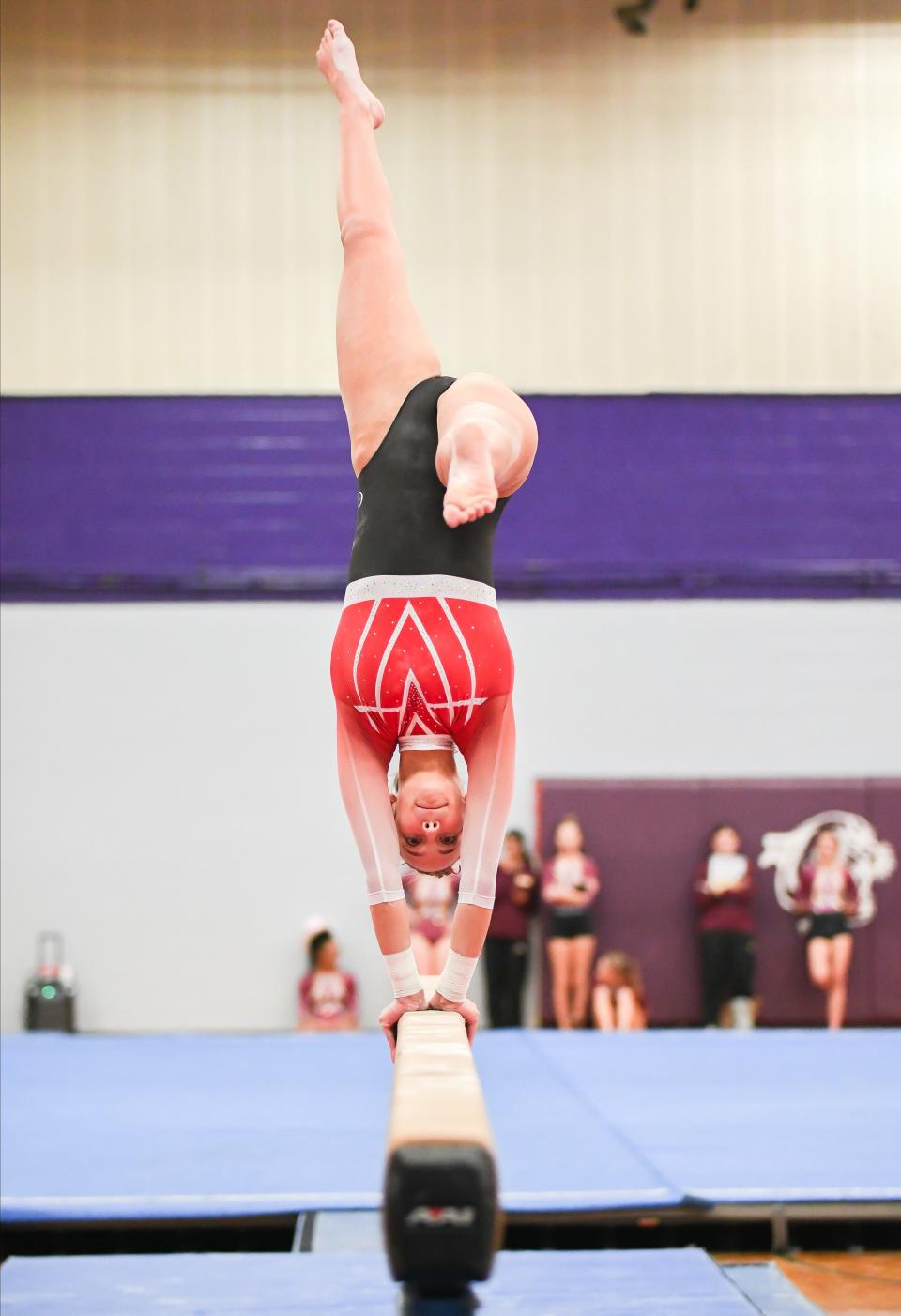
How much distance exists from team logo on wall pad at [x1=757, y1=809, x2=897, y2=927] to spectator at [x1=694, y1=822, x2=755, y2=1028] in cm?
29

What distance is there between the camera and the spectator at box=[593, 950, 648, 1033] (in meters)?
9.34

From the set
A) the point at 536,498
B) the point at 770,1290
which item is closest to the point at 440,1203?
the point at 770,1290

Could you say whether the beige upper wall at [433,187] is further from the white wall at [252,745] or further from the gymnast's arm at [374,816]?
the gymnast's arm at [374,816]

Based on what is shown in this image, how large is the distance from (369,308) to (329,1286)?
327cm

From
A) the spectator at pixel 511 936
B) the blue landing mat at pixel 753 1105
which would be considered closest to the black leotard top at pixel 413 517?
the blue landing mat at pixel 753 1105

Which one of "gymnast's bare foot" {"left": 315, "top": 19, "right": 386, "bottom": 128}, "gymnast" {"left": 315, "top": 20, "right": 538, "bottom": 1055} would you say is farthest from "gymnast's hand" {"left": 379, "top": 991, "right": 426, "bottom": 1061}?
"gymnast's bare foot" {"left": 315, "top": 19, "right": 386, "bottom": 128}

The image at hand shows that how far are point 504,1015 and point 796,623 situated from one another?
3.59 m

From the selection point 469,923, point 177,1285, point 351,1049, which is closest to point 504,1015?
point 351,1049

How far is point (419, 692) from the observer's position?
305 centimetres

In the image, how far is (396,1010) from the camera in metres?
3.43

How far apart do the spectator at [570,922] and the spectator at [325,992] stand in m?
1.46

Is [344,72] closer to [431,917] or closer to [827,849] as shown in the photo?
[431,917]

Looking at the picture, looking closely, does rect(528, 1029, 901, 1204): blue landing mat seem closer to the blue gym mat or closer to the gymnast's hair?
the blue gym mat

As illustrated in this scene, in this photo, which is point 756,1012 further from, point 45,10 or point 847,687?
point 45,10
